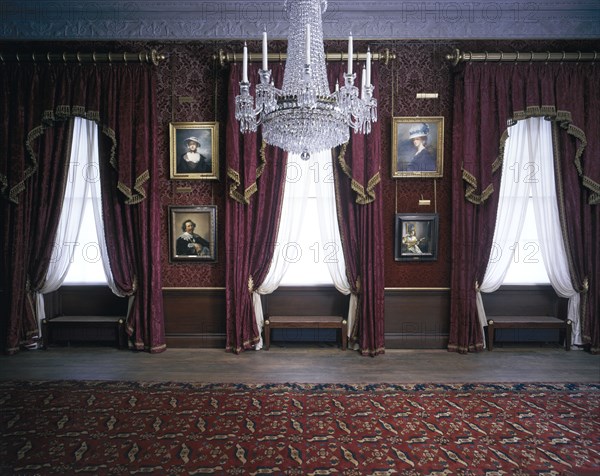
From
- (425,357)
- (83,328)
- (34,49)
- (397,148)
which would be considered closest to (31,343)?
(83,328)

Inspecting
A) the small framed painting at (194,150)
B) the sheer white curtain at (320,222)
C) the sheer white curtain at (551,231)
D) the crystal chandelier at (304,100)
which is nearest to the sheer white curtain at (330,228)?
the sheer white curtain at (320,222)

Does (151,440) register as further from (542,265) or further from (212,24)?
(542,265)

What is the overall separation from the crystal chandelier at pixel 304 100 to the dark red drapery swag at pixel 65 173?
2.83m

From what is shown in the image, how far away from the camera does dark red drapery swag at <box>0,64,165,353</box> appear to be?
570 cm

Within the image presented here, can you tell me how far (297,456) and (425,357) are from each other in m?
2.94

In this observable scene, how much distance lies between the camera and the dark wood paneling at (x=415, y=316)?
19.4 feet

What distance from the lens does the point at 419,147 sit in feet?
19.1

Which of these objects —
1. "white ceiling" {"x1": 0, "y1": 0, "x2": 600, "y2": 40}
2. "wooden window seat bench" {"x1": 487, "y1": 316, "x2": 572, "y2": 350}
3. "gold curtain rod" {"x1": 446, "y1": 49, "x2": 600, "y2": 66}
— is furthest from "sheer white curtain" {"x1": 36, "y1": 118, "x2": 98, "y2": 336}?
"wooden window seat bench" {"x1": 487, "y1": 316, "x2": 572, "y2": 350}

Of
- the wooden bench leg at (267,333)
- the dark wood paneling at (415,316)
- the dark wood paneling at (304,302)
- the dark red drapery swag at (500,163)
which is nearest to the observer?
the dark red drapery swag at (500,163)

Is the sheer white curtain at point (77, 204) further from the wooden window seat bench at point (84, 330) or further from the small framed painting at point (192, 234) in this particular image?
the small framed painting at point (192, 234)

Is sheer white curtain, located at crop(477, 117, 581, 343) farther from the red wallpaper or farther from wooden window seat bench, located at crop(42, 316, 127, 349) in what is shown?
wooden window seat bench, located at crop(42, 316, 127, 349)

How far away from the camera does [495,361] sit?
17.6 ft

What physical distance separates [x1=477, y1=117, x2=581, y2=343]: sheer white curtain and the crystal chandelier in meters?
3.42

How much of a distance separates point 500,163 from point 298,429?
453cm
